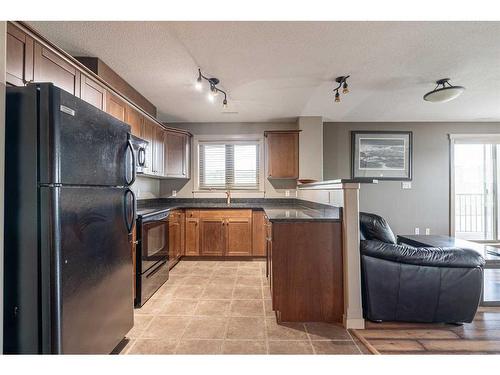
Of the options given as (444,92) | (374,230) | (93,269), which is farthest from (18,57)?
(444,92)

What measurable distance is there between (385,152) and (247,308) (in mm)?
4059

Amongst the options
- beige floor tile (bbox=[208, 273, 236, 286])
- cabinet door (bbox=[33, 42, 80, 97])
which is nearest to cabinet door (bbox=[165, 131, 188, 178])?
beige floor tile (bbox=[208, 273, 236, 286])

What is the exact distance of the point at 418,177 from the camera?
492cm

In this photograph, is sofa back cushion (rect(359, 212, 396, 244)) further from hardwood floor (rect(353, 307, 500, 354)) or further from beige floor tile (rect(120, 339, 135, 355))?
beige floor tile (rect(120, 339, 135, 355))

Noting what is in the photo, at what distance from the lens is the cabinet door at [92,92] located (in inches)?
84.8

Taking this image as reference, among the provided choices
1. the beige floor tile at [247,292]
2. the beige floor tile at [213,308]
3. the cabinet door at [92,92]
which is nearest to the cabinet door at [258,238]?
the beige floor tile at [247,292]

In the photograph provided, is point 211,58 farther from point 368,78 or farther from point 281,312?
point 281,312

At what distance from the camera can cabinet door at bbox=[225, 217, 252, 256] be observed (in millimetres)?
4148

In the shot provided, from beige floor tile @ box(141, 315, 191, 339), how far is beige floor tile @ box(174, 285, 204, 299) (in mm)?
464

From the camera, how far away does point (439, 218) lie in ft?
16.0

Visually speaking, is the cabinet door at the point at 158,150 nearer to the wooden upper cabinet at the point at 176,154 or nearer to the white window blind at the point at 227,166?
the wooden upper cabinet at the point at 176,154

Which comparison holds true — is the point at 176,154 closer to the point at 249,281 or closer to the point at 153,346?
the point at 249,281

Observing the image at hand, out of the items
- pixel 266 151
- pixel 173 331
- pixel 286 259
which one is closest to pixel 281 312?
pixel 286 259
